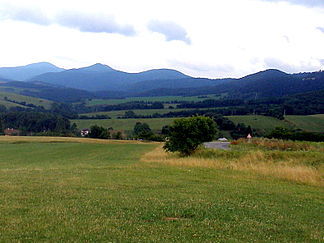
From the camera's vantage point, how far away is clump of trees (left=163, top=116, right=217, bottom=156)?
3833 centimetres

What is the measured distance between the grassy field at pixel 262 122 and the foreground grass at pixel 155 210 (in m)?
101

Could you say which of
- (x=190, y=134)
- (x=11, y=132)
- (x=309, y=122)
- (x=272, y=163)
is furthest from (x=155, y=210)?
(x=11, y=132)

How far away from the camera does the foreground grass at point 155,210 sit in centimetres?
844

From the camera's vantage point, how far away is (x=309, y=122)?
404 feet

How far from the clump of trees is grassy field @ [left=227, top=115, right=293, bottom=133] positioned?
78191 mm

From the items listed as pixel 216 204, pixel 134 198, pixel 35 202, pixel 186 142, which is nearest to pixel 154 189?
pixel 134 198

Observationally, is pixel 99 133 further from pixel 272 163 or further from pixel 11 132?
pixel 272 163

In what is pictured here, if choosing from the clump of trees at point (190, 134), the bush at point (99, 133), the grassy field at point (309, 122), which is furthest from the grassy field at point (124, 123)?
the clump of trees at point (190, 134)

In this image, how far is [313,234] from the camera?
895 centimetres

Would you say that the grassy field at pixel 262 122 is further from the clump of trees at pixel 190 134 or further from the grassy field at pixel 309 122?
the clump of trees at pixel 190 134

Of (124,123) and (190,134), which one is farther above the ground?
(190,134)

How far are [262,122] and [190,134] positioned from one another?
92283 millimetres

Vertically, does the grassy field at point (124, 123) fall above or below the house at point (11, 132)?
above

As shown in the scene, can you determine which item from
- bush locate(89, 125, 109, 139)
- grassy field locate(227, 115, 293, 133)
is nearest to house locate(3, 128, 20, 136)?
bush locate(89, 125, 109, 139)
